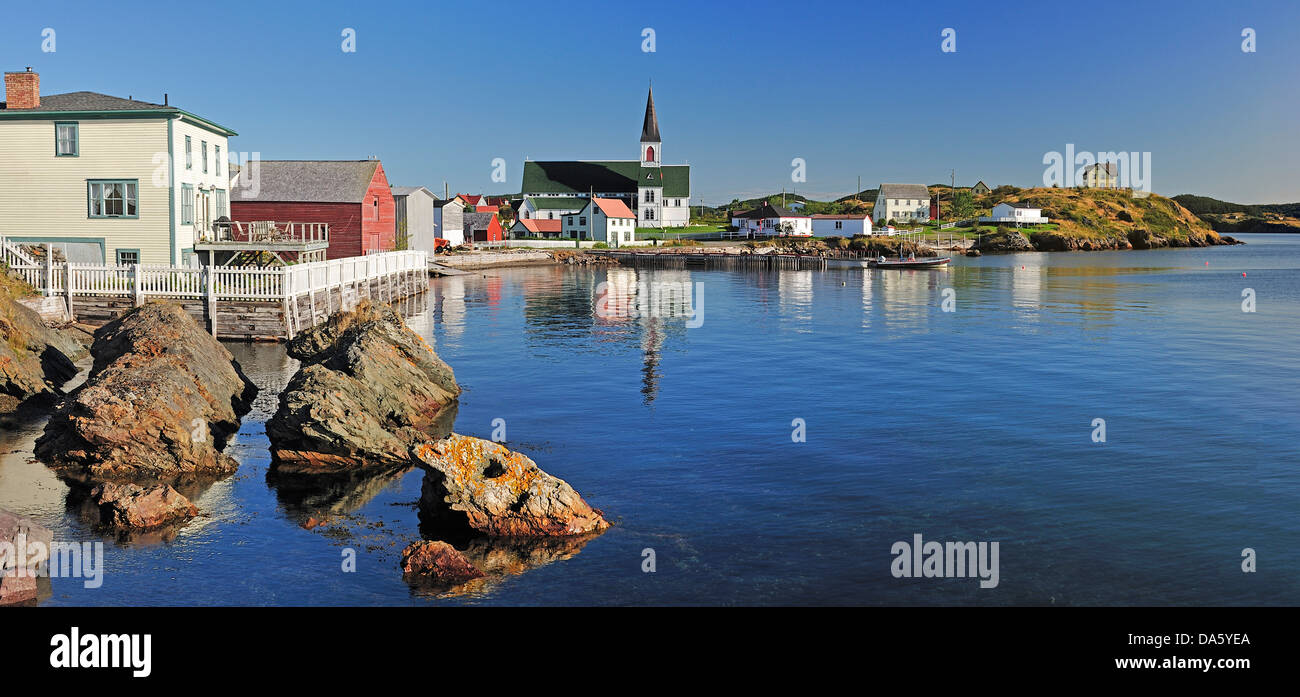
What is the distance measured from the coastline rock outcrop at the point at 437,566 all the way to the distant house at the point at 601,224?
124588 mm

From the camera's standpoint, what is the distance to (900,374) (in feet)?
116

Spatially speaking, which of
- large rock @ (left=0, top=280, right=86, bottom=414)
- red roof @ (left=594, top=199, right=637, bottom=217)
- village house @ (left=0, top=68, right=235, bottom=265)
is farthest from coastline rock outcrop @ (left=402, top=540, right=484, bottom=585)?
red roof @ (left=594, top=199, right=637, bottom=217)

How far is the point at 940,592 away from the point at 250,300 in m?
31.0

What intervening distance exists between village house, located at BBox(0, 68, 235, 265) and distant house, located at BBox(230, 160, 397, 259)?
711 inches

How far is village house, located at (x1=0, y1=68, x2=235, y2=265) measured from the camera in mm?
42750

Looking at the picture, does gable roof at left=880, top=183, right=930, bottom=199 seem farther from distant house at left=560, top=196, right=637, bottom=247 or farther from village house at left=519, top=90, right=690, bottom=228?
distant house at left=560, top=196, right=637, bottom=247

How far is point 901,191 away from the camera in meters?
185

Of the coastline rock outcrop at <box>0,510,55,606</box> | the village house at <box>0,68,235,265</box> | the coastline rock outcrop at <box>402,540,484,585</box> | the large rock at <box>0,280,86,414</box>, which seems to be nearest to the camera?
the coastline rock outcrop at <box>0,510,55,606</box>

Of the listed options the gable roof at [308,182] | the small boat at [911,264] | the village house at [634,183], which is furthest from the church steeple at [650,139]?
the gable roof at [308,182]

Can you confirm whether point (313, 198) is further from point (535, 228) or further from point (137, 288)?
point (535, 228)

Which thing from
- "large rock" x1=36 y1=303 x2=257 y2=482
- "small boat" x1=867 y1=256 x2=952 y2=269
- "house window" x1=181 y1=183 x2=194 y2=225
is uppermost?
"house window" x1=181 y1=183 x2=194 y2=225
